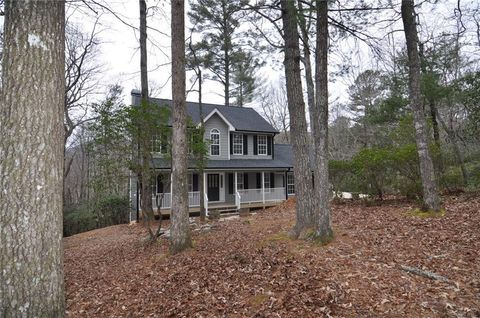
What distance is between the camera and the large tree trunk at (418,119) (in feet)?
23.4

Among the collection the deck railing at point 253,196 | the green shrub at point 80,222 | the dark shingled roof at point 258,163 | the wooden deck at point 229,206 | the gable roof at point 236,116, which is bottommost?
the green shrub at point 80,222

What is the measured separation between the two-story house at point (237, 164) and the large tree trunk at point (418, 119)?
10.3 m

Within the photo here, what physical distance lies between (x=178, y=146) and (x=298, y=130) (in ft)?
8.39

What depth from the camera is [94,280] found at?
225 inches

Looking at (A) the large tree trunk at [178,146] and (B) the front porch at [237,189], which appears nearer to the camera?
(A) the large tree trunk at [178,146]

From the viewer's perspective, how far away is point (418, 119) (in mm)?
7238

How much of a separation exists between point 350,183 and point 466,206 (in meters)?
4.17

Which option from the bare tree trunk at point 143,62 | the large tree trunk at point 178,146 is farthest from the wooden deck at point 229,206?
the large tree trunk at point 178,146

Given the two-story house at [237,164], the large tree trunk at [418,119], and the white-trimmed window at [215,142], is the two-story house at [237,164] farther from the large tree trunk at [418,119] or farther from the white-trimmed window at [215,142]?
the large tree trunk at [418,119]

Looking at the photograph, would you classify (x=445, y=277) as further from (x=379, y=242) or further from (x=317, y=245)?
(x=317, y=245)

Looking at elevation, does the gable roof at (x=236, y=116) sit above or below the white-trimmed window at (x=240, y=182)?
above

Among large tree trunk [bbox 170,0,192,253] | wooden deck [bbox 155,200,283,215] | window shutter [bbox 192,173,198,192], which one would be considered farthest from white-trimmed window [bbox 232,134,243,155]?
large tree trunk [bbox 170,0,192,253]

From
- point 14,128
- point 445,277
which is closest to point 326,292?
point 445,277

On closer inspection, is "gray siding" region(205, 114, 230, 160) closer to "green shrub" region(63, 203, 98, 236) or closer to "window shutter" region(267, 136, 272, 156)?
"window shutter" region(267, 136, 272, 156)
